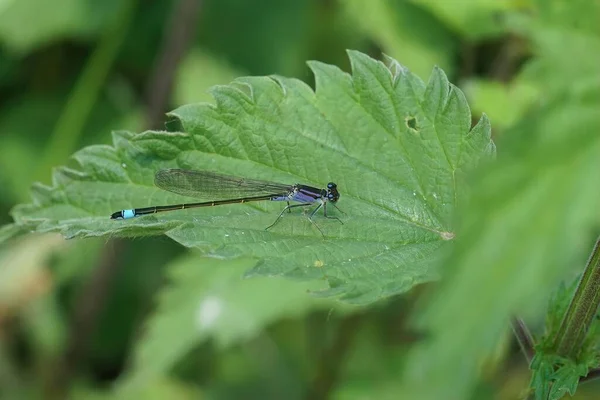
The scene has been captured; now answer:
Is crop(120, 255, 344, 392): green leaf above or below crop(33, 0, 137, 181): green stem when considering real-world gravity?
below

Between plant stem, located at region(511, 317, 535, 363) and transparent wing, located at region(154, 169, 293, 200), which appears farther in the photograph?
transparent wing, located at region(154, 169, 293, 200)

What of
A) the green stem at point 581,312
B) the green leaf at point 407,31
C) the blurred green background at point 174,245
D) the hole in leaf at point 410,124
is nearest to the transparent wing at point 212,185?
the hole in leaf at point 410,124

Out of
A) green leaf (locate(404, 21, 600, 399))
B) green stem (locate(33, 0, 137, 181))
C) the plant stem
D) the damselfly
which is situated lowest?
the plant stem

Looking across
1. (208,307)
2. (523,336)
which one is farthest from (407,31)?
(523,336)

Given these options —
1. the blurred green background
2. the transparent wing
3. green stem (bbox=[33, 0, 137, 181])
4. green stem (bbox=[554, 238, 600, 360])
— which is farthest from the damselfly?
green stem (bbox=[33, 0, 137, 181])

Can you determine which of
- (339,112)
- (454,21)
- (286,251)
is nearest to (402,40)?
(454,21)

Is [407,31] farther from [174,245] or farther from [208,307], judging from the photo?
[174,245]

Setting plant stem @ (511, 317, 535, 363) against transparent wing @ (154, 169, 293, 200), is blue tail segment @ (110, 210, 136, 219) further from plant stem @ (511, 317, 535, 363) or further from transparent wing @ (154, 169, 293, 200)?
plant stem @ (511, 317, 535, 363)

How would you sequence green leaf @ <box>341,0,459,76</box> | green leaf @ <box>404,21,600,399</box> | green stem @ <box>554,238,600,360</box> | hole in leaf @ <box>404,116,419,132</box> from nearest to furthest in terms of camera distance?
green leaf @ <box>404,21,600,399</box>, green stem @ <box>554,238,600,360</box>, hole in leaf @ <box>404,116,419,132</box>, green leaf @ <box>341,0,459,76</box>

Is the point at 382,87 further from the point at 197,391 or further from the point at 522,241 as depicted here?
the point at 197,391
